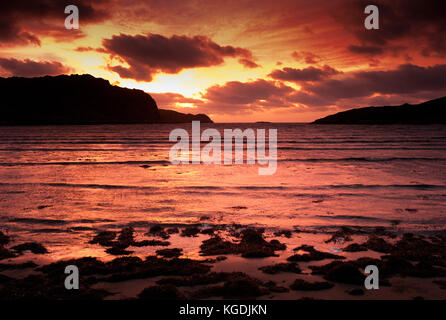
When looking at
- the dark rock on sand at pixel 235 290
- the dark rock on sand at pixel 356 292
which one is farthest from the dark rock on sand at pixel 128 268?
the dark rock on sand at pixel 356 292

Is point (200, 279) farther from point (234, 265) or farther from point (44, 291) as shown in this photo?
point (44, 291)

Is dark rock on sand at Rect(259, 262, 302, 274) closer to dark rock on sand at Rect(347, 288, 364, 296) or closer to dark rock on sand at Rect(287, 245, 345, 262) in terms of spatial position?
dark rock on sand at Rect(287, 245, 345, 262)

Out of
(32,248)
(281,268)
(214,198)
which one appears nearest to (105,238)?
(32,248)

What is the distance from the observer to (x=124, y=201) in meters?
13.6

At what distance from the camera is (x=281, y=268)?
6551mm

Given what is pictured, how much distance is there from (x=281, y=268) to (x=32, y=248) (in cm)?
638

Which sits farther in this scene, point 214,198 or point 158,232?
point 214,198

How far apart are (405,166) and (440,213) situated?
15.1 meters

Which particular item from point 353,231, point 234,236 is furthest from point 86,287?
point 353,231

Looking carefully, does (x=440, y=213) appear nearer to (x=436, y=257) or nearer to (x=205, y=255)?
(x=436, y=257)

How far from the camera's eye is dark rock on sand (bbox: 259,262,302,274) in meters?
6.43

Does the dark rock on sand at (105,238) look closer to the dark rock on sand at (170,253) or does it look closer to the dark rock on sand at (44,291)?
the dark rock on sand at (170,253)

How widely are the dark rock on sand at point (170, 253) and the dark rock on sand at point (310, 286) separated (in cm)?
303

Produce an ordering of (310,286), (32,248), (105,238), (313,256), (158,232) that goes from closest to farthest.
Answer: (310,286)
(313,256)
(32,248)
(105,238)
(158,232)
